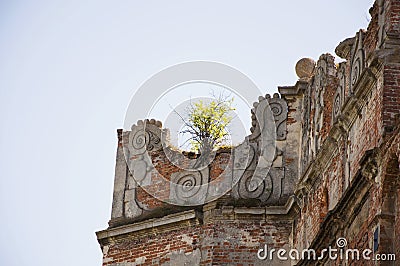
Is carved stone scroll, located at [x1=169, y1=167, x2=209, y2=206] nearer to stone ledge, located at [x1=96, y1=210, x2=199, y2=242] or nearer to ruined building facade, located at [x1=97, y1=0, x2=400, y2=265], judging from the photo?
ruined building facade, located at [x1=97, y1=0, x2=400, y2=265]

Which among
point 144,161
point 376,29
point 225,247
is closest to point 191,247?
point 225,247

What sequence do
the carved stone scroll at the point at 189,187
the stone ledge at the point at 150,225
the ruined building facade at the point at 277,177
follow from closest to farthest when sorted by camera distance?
1. the ruined building facade at the point at 277,177
2. the stone ledge at the point at 150,225
3. the carved stone scroll at the point at 189,187

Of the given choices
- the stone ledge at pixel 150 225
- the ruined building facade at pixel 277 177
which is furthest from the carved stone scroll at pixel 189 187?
the stone ledge at pixel 150 225

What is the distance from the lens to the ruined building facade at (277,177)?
53.4 ft

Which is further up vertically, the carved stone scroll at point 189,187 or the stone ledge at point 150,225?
the carved stone scroll at point 189,187

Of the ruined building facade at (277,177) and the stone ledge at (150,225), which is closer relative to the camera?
the ruined building facade at (277,177)

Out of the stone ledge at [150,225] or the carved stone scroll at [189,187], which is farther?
the carved stone scroll at [189,187]

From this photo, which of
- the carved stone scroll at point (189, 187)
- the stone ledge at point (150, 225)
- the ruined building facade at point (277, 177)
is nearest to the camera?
the ruined building facade at point (277, 177)

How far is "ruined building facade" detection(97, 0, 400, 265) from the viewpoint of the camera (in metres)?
16.3

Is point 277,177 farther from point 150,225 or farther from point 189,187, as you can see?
point 150,225

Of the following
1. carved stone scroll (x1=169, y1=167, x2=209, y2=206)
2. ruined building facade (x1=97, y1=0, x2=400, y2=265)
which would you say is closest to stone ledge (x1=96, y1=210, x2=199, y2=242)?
ruined building facade (x1=97, y1=0, x2=400, y2=265)

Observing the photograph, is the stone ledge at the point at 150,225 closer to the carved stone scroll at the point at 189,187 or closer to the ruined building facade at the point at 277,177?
the ruined building facade at the point at 277,177

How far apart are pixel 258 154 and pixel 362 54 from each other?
3.96 meters

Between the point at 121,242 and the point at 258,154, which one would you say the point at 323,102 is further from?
the point at 121,242
